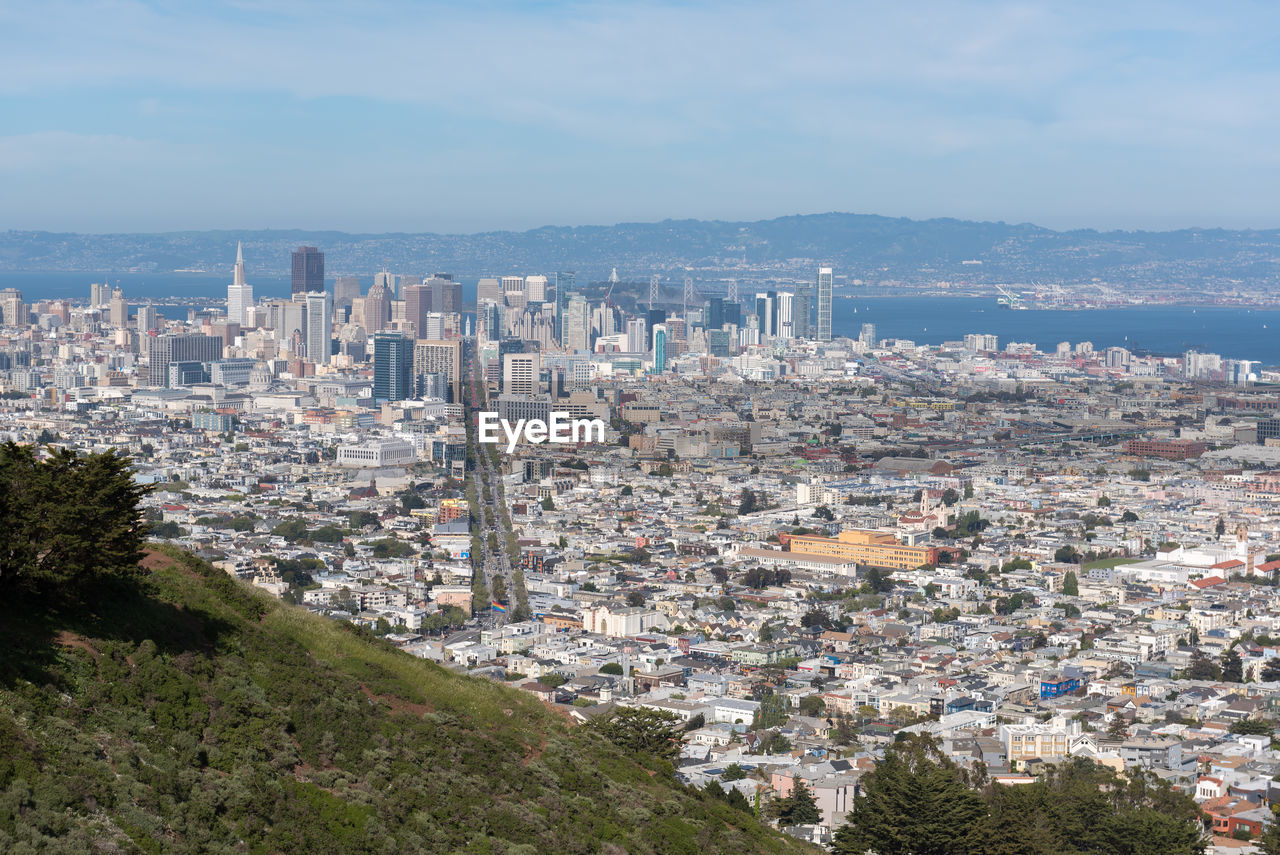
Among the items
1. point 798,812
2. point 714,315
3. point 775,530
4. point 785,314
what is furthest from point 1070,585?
point 785,314

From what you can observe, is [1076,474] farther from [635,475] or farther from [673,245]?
[673,245]

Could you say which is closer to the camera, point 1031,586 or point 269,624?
point 269,624

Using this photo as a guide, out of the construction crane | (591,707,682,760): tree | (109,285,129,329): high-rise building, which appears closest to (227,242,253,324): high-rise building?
(109,285,129,329): high-rise building

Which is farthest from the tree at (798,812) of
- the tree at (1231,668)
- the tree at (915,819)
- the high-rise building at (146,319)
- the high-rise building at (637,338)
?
the high-rise building at (146,319)

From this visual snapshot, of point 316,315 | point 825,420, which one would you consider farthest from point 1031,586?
point 316,315

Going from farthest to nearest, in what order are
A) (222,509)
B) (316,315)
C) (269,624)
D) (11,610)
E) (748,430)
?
(316,315), (748,430), (222,509), (269,624), (11,610)

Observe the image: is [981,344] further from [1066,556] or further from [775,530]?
[1066,556]

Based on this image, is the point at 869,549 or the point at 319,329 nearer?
the point at 869,549
